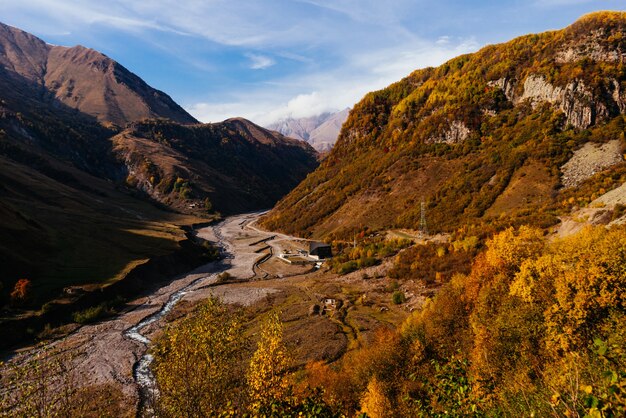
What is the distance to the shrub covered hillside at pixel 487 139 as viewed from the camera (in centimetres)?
8388

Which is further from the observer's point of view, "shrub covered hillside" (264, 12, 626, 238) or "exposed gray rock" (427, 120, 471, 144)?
"exposed gray rock" (427, 120, 471, 144)

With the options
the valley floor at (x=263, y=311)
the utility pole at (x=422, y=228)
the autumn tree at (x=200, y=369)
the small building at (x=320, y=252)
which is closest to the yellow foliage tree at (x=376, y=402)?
the autumn tree at (x=200, y=369)

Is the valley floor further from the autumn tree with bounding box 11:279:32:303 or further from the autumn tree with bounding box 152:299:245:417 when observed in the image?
the autumn tree with bounding box 152:299:245:417

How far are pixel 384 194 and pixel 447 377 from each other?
109 meters

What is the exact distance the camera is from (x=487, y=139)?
109750mm

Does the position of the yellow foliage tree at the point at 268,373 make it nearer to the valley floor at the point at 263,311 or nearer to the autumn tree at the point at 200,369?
the autumn tree at the point at 200,369

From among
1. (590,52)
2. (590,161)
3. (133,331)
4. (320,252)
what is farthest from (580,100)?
(133,331)

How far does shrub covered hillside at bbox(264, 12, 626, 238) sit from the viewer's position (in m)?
83.9

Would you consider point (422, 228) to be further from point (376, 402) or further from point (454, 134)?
point (376, 402)

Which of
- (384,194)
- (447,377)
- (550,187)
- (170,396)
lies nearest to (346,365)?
(170,396)

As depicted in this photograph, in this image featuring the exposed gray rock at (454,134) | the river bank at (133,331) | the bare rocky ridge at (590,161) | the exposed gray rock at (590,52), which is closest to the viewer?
the river bank at (133,331)

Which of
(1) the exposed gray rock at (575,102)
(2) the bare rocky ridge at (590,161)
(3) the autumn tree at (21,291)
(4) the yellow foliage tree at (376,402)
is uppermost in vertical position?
(1) the exposed gray rock at (575,102)

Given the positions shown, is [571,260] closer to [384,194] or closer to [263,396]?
[263,396]

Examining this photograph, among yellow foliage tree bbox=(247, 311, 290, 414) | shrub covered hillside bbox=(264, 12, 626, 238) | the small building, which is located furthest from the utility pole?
yellow foliage tree bbox=(247, 311, 290, 414)
